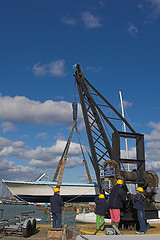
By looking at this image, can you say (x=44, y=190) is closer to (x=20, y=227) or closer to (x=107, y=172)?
(x=107, y=172)

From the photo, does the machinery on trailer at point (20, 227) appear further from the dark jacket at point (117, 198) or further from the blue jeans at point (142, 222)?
the blue jeans at point (142, 222)

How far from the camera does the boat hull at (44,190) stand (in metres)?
28.2

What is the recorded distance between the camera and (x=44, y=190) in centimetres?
2862

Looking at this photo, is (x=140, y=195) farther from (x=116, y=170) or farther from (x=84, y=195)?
(x=84, y=195)

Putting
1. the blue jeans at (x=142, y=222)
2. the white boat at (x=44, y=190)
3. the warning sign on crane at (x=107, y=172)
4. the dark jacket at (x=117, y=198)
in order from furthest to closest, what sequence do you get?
Answer: the white boat at (x=44, y=190)
the warning sign on crane at (x=107, y=172)
the dark jacket at (x=117, y=198)
the blue jeans at (x=142, y=222)

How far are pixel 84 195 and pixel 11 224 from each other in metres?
22.0

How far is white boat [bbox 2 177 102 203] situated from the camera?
28188mm

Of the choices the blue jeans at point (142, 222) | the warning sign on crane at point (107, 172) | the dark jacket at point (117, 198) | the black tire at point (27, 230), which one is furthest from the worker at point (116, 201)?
the black tire at point (27, 230)

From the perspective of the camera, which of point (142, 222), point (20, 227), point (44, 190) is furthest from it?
point (44, 190)

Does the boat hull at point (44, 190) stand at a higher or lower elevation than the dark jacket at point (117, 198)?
lower

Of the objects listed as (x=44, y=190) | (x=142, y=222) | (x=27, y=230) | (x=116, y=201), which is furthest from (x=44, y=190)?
(x=142, y=222)

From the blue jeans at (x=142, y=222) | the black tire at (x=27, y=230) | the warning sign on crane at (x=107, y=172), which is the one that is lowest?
the black tire at (x=27, y=230)

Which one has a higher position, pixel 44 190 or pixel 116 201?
pixel 116 201

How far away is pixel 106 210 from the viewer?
1045 centimetres
